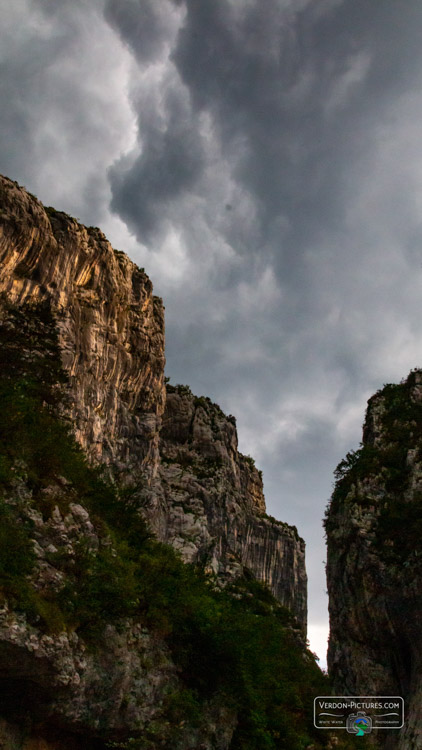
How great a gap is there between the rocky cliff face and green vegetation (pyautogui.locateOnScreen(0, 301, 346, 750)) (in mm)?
7261

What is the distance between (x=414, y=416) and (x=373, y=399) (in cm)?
599

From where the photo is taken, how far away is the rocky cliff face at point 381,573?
27.8 m

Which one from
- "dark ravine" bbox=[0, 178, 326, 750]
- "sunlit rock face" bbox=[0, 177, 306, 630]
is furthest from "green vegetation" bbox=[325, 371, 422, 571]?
"sunlit rock face" bbox=[0, 177, 306, 630]

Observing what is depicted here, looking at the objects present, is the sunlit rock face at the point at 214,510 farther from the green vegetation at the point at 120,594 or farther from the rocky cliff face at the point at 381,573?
the green vegetation at the point at 120,594

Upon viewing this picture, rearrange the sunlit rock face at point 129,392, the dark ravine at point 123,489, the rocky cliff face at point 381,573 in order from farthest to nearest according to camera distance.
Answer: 1. the sunlit rock face at point 129,392
2. the rocky cliff face at point 381,573
3. the dark ravine at point 123,489

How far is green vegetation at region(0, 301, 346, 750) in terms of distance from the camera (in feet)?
A: 41.4

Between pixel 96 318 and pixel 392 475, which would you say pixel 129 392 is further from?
pixel 392 475

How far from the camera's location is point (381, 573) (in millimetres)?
29594

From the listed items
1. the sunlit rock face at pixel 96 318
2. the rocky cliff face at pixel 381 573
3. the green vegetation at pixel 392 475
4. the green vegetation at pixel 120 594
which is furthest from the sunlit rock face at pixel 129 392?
the green vegetation at pixel 392 475

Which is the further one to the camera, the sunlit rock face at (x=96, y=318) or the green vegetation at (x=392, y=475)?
the sunlit rock face at (x=96, y=318)

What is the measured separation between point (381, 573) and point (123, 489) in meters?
15.3

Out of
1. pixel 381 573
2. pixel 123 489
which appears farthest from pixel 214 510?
→ pixel 123 489

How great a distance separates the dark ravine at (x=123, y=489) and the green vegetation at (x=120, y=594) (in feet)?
0.40

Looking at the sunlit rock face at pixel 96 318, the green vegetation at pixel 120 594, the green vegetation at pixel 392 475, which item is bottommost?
the green vegetation at pixel 120 594
